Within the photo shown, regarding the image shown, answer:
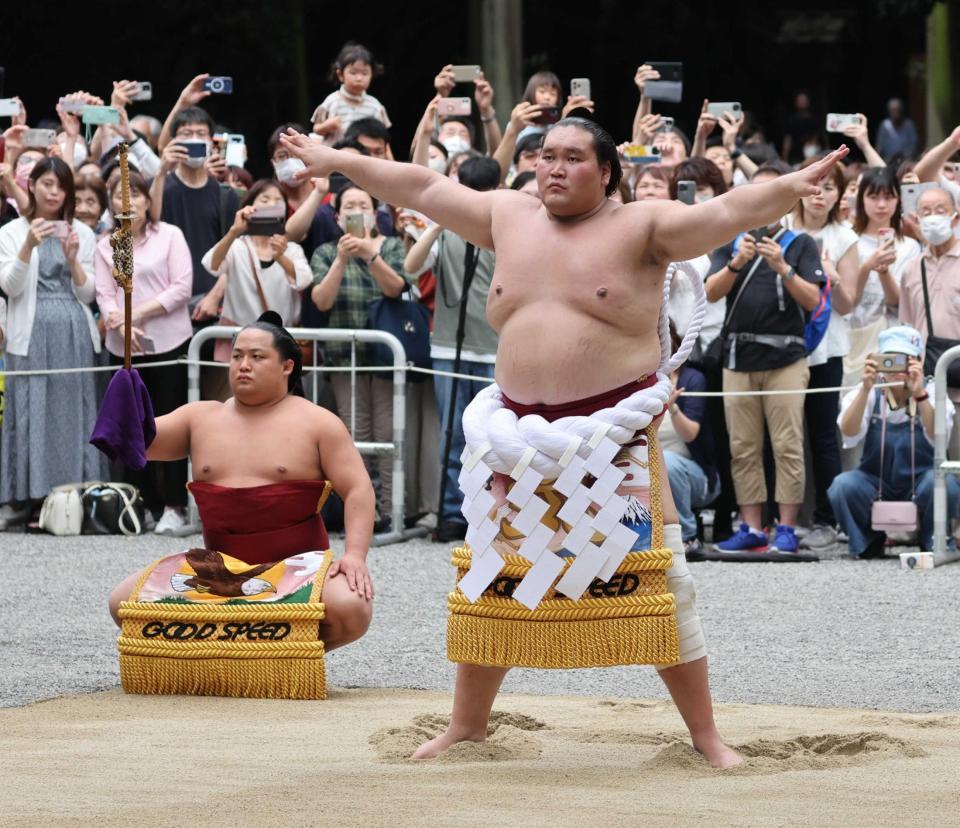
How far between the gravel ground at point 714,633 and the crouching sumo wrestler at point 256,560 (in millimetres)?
275

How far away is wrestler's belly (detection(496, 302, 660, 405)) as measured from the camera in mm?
4145

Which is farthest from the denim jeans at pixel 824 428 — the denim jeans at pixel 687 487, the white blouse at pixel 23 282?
the white blouse at pixel 23 282

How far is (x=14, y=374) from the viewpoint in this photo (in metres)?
8.23

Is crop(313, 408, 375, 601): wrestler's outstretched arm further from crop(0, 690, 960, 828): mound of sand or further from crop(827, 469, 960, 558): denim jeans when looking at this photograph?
crop(827, 469, 960, 558): denim jeans

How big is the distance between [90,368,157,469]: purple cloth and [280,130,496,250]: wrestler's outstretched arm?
0.94m

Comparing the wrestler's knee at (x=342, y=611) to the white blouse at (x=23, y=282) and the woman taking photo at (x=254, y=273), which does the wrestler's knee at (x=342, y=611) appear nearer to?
the woman taking photo at (x=254, y=273)

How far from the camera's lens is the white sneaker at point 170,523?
26.9 feet

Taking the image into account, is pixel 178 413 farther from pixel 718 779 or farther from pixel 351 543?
pixel 718 779

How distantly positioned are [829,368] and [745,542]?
34.3 inches

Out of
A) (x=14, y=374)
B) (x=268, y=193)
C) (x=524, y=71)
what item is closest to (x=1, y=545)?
(x=14, y=374)

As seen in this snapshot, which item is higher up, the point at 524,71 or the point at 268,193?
the point at 524,71

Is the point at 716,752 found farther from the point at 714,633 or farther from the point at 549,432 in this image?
the point at 714,633

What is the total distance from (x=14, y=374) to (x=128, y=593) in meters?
3.11

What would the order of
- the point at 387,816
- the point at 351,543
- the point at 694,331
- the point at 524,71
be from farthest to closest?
1. the point at 524,71
2. the point at 351,543
3. the point at 694,331
4. the point at 387,816
